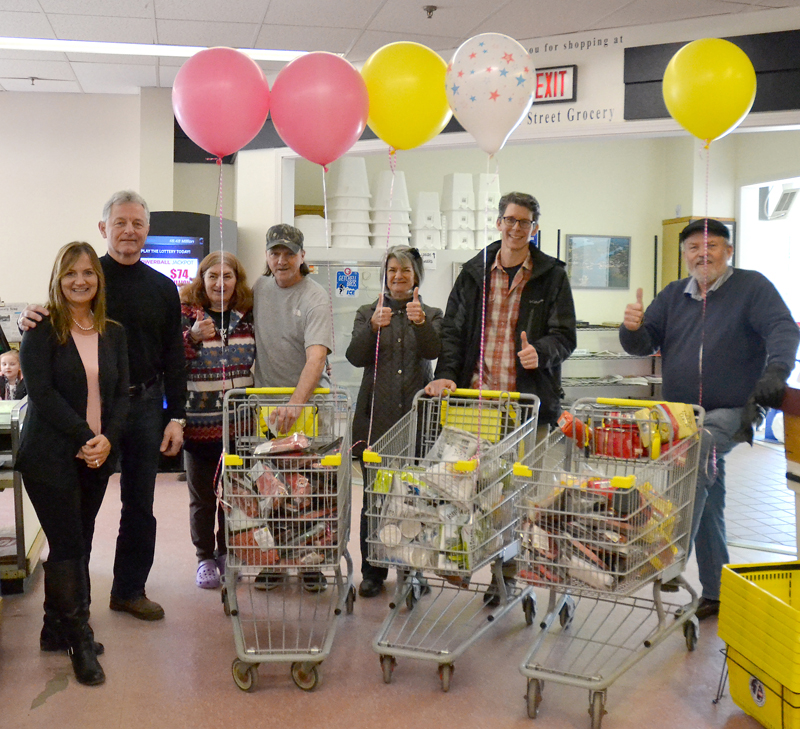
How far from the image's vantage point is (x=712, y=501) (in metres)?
3.42

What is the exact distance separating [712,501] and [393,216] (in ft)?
11.9

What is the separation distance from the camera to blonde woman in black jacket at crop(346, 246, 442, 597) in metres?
3.59

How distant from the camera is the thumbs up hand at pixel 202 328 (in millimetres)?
3557

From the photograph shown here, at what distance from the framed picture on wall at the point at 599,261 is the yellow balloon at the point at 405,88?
5411 mm

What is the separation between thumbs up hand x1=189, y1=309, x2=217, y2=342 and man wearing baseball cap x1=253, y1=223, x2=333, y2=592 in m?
0.21

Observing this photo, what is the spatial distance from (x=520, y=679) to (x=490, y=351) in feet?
4.39

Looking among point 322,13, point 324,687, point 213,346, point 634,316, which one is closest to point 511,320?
point 634,316

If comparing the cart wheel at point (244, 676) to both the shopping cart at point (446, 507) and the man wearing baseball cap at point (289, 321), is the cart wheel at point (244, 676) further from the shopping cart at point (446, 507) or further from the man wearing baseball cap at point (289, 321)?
the man wearing baseball cap at point (289, 321)

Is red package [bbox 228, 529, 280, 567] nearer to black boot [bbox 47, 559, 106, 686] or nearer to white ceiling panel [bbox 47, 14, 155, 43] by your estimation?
black boot [bbox 47, 559, 106, 686]

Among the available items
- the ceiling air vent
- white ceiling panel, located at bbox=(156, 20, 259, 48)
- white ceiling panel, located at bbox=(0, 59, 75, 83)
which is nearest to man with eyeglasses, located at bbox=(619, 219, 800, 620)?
white ceiling panel, located at bbox=(156, 20, 259, 48)

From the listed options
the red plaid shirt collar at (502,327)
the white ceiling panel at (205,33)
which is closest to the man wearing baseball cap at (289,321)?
the red plaid shirt collar at (502,327)

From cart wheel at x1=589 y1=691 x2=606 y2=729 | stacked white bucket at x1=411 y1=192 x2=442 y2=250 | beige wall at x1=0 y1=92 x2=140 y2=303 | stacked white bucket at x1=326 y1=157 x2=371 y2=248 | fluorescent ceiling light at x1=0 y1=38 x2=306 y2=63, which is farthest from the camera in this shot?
beige wall at x1=0 y1=92 x2=140 y2=303

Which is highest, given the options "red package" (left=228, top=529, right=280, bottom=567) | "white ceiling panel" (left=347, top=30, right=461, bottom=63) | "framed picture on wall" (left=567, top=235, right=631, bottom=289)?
"white ceiling panel" (left=347, top=30, right=461, bottom=63)

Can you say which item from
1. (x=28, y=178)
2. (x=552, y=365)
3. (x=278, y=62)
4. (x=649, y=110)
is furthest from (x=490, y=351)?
(x=28, y=178)
